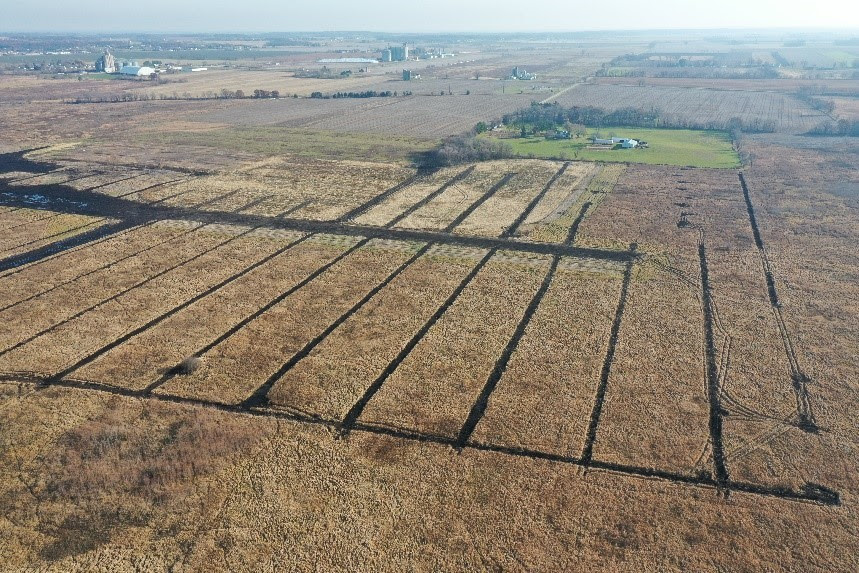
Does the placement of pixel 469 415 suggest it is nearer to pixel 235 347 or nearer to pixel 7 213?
pixel 235 347

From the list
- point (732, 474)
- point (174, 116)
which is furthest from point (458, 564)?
point (174, 116)

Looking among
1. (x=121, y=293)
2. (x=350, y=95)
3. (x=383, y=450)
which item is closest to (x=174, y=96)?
(x=350, y=95)

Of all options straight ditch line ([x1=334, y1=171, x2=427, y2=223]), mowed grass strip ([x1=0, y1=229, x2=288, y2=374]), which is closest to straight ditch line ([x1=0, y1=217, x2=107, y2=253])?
mowed grass strip ([x1=0, y1=229, x2=288, y2=374])

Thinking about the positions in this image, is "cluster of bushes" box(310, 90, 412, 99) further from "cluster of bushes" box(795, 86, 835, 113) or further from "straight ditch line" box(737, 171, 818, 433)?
"straight ditch line" box(737, 171, 818, 433)

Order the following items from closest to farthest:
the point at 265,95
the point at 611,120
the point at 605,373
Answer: the point at 605,373 < the point at 611,120 < the point at 265,95

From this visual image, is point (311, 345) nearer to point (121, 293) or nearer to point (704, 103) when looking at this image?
point (121, 293)

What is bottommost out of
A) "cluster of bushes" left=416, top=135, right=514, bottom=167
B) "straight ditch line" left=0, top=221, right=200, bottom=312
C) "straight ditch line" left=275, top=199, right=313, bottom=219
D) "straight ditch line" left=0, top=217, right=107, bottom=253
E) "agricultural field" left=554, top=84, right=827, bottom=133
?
"straight ditch line" left=0, top=221, right=200, bottom=312
